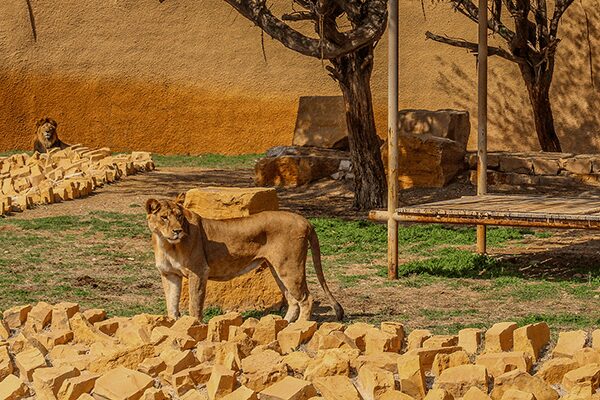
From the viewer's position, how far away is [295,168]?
16141mm

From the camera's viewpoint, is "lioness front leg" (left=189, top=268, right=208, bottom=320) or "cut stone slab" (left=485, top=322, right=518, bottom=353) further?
"lioness front leg" (left=189, top=268, right=208, bottom=320)

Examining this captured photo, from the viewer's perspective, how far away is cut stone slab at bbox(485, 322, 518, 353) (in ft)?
19.9

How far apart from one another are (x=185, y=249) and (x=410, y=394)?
247 cm

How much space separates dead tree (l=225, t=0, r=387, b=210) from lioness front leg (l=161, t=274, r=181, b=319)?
207 inches

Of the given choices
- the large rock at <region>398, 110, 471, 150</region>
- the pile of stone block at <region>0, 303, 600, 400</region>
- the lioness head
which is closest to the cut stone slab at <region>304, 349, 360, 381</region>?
the pile of stone block at <region>0, 303, 600, 400</region>

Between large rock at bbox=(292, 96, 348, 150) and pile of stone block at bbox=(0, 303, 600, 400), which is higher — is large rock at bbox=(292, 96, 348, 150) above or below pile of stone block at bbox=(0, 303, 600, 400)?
above

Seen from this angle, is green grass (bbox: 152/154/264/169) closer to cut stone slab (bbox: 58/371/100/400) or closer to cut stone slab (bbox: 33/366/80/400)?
cut stone slab (bbox: 33/366/80/400)

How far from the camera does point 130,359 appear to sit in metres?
5.91

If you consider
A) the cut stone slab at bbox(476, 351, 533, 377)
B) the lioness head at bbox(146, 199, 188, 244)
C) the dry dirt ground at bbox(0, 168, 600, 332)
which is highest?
the lioness head at bbox(146, 199, 188, 244)

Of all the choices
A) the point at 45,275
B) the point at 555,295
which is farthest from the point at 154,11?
the point at 555,295

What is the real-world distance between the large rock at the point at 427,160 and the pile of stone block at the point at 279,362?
8.79m

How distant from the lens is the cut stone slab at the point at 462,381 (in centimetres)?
529

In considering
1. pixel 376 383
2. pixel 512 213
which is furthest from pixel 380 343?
pixel 512 213

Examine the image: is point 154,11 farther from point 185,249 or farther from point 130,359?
point 130,359
